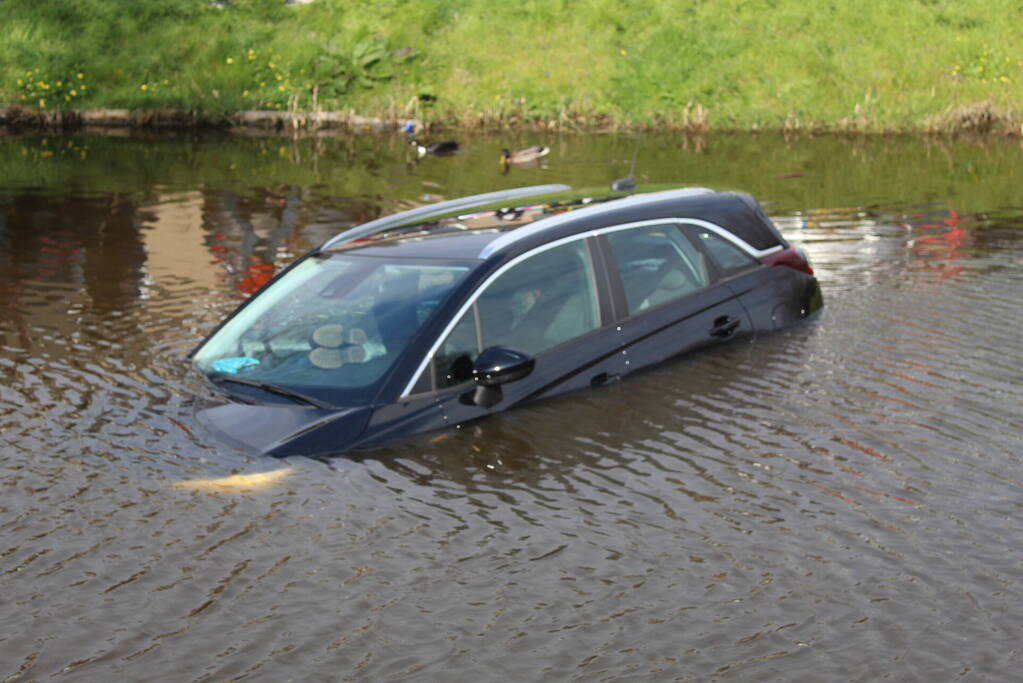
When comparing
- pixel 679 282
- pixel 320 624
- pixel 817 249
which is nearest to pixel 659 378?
pixel 679 282

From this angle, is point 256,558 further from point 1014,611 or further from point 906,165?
point 906,165

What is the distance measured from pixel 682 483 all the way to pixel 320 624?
8.18 feet

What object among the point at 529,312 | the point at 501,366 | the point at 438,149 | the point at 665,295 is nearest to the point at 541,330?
the point at 529,312

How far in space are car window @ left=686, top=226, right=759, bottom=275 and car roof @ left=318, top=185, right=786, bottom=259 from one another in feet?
0.34

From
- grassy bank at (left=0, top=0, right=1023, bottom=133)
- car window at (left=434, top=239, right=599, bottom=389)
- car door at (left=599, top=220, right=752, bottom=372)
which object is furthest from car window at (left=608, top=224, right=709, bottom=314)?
grassy bank at (left=0, top=0, right=1023, bottom=133)

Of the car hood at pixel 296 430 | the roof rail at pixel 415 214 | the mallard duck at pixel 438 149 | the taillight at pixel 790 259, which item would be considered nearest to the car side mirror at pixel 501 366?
the car hood at pixel 296 430

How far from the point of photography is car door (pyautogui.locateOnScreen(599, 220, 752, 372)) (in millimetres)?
9359

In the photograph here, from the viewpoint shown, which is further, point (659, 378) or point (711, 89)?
point (711, 89)

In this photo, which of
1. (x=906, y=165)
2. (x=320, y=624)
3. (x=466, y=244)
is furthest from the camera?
(x=906, y=165)

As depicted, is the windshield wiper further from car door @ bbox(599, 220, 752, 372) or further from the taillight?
the taillight

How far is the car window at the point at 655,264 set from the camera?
9.41 m

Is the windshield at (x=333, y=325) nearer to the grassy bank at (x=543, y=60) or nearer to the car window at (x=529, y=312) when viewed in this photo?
the car window at (x=529, y=312)

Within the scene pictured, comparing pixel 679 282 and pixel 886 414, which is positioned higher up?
pixel 679 282

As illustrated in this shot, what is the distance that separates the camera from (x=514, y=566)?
6.65 meters
